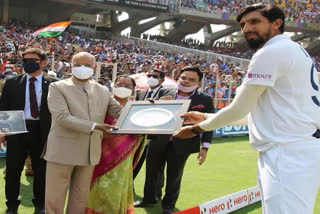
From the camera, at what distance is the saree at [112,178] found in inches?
141

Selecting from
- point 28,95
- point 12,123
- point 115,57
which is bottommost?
point 12,123

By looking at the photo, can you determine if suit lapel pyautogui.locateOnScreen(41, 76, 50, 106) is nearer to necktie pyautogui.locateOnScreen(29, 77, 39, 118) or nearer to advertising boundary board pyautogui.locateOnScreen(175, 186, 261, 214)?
necktie pyautogui.locateOnScreen(29, 77, 39, 118)

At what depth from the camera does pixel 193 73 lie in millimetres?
4309

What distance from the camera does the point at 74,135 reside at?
329cm

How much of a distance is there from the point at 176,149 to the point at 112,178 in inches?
39.8

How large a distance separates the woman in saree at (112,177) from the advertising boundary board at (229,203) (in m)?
0.63

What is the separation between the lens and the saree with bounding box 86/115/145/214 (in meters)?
3.57

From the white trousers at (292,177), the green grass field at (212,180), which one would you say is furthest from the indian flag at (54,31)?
the white trousers at (292,177)

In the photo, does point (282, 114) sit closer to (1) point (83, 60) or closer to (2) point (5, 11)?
(1) point (83, 60)

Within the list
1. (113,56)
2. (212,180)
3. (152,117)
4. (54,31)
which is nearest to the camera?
(152,117)

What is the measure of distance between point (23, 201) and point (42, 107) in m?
1.45

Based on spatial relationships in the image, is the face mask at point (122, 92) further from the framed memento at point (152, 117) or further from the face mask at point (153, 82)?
the face mask at point (153, 82)

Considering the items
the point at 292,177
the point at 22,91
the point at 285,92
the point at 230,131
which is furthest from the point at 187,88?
the point at 230,131

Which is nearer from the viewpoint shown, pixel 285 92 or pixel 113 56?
pixel 285 92
